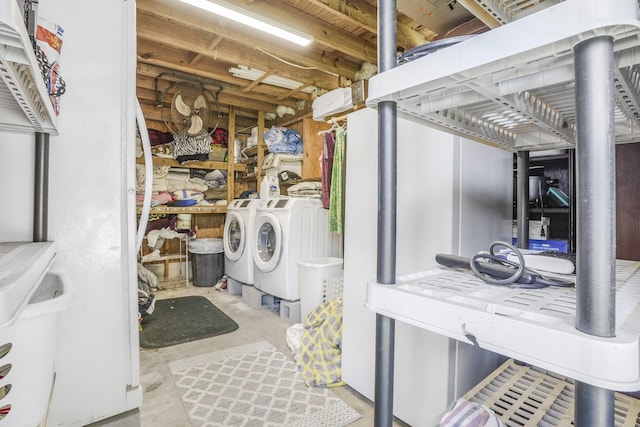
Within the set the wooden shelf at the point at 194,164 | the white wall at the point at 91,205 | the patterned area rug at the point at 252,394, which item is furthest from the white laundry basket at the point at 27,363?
the wooden shelf at the point at 194,164

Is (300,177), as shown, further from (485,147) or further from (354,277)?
(485,147)

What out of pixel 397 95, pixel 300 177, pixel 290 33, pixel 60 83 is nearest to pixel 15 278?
pixel 397 95

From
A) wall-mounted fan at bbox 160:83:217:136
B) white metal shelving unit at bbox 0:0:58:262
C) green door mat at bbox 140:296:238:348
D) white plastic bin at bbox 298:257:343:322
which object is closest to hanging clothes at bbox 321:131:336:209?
white plastic bin at bbox 298:257:343:322

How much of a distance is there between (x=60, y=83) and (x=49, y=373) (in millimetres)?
919

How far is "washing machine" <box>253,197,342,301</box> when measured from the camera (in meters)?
3.11

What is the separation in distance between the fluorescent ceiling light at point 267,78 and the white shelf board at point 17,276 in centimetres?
332

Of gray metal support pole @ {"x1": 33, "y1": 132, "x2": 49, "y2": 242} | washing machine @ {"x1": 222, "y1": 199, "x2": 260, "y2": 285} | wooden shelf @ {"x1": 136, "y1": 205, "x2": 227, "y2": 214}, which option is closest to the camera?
gray metal support pole @ {"x1": 33, "y1": 132, "x2": 49, "y2": 242}

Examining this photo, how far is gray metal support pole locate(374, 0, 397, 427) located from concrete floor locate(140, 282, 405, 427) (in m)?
1.13

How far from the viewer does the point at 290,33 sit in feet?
9.28

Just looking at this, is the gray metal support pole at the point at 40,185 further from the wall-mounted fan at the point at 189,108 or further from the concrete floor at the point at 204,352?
the wall-mounted fan at the point at 189,108

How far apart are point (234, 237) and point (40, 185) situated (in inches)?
124

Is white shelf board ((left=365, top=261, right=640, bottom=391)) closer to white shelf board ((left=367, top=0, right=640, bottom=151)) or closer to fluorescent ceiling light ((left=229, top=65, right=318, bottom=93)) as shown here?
white shelf board ((left=367, top=0, right=640, bottom=151))

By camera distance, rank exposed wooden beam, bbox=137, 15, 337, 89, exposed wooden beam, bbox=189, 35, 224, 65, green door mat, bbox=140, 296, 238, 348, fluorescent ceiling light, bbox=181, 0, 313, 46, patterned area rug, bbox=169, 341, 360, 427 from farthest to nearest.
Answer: exposed wooden beam, bbox=189, 35, 224, 65, exposed wooden beam, bbox=137, 15, 337, 89, green door mat, bbox=140, 296, 238, 348, fluorescent ceiling light, bbox=181, 0, 313, 46, patterned area rug, bbox=169, 341, 360, 427

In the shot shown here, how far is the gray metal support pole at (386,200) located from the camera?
66 centimetres
